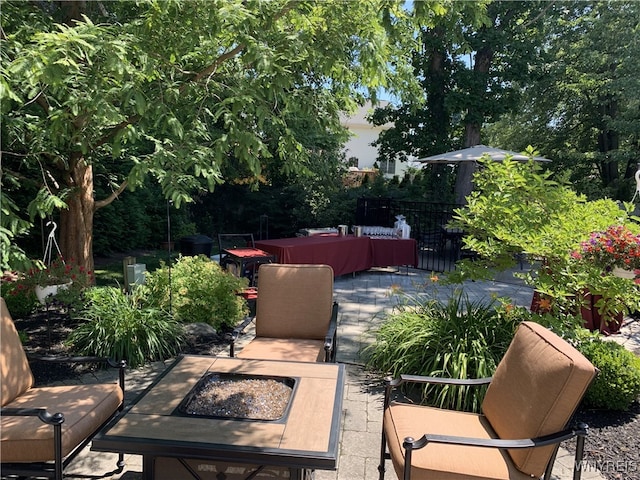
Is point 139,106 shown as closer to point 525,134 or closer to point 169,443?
point 169,443

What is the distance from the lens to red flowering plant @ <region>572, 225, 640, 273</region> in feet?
10.6

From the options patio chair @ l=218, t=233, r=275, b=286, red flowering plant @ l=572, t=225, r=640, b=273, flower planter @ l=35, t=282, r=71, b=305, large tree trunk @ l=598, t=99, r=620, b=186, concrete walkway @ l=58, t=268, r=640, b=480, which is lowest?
concrete walkway @ l=58, t=268, r=640, b=480

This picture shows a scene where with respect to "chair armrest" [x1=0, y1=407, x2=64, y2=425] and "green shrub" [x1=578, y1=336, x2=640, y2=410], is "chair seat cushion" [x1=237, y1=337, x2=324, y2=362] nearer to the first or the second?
"chair armrest" [x1=0, y1=407, x2=64, y2=425]

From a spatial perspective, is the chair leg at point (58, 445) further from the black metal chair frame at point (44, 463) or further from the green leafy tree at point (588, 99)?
the green leafy tree at point (588, 99)

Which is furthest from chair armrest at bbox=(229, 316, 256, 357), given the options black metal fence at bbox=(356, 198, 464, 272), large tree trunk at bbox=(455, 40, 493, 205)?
large tree trunk at bbox=(455, 40, 493, 205)

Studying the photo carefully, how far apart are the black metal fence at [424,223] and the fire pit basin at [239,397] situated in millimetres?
7796

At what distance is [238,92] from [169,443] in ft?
7.49

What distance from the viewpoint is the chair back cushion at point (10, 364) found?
2545 mm

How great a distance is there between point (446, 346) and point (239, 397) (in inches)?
76.7

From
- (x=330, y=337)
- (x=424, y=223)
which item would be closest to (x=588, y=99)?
(x=424, y=223)

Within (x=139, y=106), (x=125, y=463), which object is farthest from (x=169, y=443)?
(x=139, y=106)

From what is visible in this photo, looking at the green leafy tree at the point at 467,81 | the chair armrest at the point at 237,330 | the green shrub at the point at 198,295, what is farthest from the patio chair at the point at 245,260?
the green leafy tree at the point at 467,81

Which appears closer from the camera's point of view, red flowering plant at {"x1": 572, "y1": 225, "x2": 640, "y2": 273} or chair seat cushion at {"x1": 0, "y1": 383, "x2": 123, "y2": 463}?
chair seat cushion at {"x1": 0, "y1": 383, "x2": 123, "y2": 463}

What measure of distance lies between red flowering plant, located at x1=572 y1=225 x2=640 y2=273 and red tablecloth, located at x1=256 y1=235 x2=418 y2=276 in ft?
14.4
